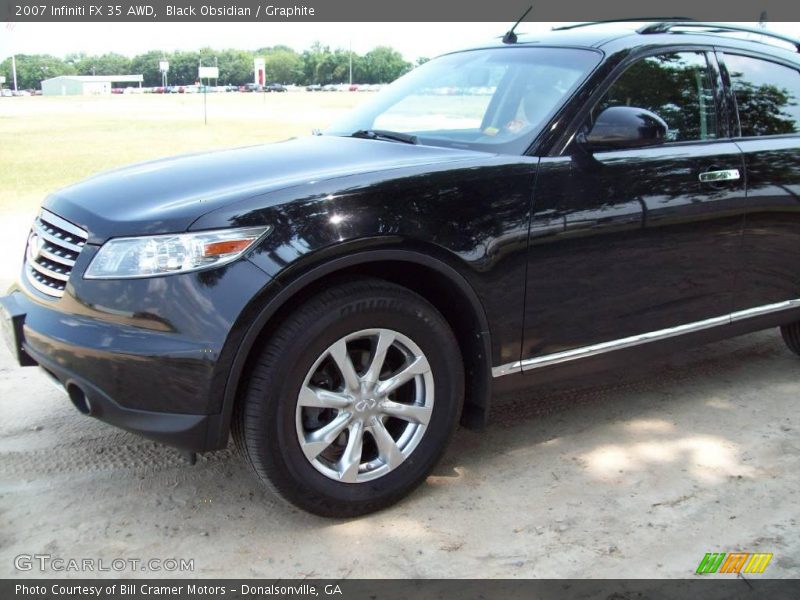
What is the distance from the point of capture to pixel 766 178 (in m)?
4.02

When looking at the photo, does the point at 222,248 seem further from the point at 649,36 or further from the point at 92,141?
the point at 92,141

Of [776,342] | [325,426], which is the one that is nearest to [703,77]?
[776,342]

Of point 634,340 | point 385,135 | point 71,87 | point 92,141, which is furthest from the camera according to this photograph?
point 71,87

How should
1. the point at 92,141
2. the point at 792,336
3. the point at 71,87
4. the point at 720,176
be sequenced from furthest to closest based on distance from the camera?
the point at 71,87
the point at 92,141
the point at 792,336
the point at 720,176

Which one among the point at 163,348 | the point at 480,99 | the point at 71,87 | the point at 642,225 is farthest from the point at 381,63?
the point at 163,348

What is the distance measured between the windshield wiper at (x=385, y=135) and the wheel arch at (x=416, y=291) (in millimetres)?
886

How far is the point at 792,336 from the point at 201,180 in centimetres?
356

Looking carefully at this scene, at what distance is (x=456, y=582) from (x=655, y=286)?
1636 mm

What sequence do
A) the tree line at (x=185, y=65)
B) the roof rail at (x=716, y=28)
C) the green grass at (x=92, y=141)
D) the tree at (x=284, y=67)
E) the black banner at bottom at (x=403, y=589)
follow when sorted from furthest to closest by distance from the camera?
1. the tree at (x=284, y=67)
2. the tree line at (x=185, y=65)
3. the green grass at (x=92, y=141)
4. the roof rail at (x=716, y=28)
5. the black banner at bottom at (x=403, y=589)

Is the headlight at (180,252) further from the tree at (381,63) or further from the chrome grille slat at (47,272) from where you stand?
the tree at (381,63)

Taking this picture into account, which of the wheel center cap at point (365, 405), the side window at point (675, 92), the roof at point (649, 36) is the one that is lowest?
the wheel center cap at point (365, 405)

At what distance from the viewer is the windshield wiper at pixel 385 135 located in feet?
12.7

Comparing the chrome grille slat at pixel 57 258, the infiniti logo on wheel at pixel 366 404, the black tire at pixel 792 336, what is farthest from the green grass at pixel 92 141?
the infiniti logo on wheel at pixel 366 404

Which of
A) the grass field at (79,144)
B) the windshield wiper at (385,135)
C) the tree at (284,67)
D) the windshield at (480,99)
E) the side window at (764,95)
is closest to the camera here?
the windshield at (480,99)
